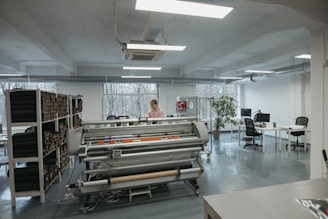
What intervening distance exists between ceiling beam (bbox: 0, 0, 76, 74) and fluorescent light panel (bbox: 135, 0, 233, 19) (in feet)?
6.88

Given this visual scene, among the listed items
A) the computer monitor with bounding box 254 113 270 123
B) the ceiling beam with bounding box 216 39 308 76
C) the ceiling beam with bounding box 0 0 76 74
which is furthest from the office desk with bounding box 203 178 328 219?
the computer monitor with bounding box 254 113 270 123

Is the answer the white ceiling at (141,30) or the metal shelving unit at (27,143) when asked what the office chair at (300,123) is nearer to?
the white ceiling at (141,30)

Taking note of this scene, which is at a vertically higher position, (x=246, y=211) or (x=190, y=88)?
(x=190, y=88)

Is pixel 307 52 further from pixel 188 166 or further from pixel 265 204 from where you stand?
pixel 265 204

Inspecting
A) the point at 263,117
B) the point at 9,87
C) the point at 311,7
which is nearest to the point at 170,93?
the point at 263,117

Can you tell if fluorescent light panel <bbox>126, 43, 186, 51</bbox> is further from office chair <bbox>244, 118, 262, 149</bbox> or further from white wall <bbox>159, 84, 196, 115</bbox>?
white wall <bbox>159, 84, 196, 115</bbox>

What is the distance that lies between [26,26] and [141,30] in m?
2.04

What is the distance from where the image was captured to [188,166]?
11.3 ft

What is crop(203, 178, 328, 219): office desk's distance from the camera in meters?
0.97

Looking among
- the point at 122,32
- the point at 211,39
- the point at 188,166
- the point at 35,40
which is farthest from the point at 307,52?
the point at 35,40

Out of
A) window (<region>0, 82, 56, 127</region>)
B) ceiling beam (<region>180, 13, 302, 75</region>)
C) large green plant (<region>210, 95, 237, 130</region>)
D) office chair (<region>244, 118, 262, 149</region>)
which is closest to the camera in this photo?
ceiling beam (<region>180, 13, 302, 75</region>)

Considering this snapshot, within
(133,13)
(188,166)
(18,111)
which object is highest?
(133,13)

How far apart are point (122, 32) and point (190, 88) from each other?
5418 mm

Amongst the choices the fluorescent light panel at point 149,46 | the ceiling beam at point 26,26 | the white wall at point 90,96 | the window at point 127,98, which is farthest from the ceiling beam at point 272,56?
the ceiling beam at point 26,26
